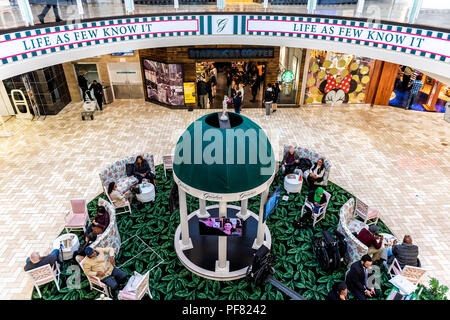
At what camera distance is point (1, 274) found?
7.41 meters

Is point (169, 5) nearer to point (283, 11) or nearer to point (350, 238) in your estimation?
point (283, 11)

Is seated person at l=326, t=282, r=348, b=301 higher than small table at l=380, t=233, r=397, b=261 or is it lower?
higher

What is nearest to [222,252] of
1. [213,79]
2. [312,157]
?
[312,157]

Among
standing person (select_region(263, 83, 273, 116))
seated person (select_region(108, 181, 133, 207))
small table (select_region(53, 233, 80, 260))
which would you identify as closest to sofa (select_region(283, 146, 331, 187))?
standing person (select_region(263, 83, 273, 116))

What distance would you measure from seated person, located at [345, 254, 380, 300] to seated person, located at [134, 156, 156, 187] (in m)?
6.27

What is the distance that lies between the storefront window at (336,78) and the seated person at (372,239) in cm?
1026

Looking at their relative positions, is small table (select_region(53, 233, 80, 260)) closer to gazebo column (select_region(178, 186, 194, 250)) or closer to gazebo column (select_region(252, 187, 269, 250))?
gazebo column (select_region(178, 186, 194, 250))

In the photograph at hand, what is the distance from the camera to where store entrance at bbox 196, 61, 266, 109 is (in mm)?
16062

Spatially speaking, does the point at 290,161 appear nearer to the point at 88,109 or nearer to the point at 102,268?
the point at 102,268

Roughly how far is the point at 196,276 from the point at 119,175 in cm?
423

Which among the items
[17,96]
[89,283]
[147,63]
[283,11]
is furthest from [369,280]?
[17,96]

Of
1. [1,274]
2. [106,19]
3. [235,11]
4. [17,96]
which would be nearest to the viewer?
[1,274]

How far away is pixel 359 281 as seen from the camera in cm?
650

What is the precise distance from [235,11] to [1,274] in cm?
1151
